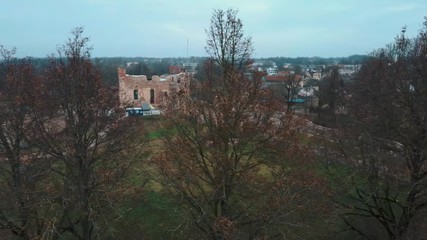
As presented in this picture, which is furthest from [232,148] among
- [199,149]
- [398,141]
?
[398,141]

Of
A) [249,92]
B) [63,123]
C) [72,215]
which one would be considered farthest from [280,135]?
[72,215]

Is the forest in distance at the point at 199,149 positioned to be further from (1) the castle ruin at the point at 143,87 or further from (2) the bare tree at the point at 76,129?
(1) the castle ruin at the point at 143,87

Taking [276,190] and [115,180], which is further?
[115,180]

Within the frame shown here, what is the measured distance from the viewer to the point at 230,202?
44.3 ft

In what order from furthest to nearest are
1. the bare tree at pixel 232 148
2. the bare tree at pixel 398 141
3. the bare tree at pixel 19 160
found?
the bare tree at pixel 398 141 < the bare tree at pixel 19 160 < the bare tree at pixel 232 148

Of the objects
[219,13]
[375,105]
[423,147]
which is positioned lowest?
[423,147]

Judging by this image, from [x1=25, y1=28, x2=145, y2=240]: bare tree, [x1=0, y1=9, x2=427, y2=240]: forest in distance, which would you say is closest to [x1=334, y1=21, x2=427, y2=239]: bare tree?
[x1=0, y1=9, x2=427, y2=240]: forest in distance

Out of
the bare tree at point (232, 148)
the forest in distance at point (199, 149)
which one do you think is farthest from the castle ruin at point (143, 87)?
the bare tree at point (232, 148)

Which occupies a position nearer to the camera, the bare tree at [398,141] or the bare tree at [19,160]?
the bare tree at [19,160]

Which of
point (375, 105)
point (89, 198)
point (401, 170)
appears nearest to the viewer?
point (89, 198)

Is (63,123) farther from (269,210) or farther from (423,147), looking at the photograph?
(423,147)

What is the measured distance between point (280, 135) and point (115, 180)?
5.20 m

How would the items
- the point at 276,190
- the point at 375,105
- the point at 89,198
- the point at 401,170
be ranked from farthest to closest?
the point at 375,105 → the point at 401,170 → the point at 89,198 → the point at 276,190

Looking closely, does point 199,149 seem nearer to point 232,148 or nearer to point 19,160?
point 232,148
